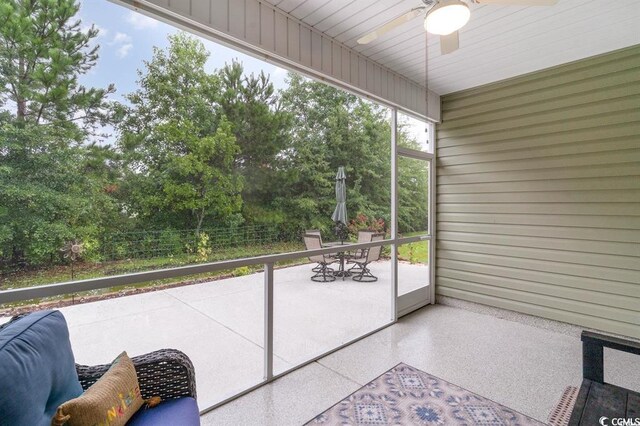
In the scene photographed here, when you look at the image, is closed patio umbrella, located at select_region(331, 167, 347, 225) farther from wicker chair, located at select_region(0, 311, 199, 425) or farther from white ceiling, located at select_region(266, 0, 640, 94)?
wicker chair, located at select_region(0, 311, 199, 425)

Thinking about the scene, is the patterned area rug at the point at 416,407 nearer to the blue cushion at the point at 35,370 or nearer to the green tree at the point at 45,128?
the blue cushion at the point at 35,370

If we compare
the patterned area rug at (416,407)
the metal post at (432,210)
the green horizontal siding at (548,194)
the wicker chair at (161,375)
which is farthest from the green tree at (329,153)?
the wicker chair at (161,375)

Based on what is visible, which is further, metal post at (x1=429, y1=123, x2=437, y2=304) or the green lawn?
metal post at (x1=429, y1=123, x2=437, y2=304)

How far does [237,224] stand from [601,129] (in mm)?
3791

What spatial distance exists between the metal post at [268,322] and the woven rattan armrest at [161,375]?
1.06 metres

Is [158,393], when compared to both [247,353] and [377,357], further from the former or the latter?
[377,357]

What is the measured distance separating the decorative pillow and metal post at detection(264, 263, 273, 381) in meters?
1.22

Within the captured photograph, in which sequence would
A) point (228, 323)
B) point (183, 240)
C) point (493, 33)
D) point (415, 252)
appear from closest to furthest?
1. point (183, 240)
2. point (228, 323)
3. point (493, 33)
4. point (415, 252)

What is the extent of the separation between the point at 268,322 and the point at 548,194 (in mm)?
3403

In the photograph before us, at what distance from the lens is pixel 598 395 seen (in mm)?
1644

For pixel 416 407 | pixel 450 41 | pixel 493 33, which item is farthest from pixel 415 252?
pixel 450 41

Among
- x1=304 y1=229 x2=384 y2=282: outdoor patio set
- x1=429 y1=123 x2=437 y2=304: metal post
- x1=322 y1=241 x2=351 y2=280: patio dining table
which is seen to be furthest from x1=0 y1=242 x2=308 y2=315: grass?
x1=429 y1=123 x2=437 y2=304: metal post

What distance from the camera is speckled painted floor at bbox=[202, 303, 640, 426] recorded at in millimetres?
2252

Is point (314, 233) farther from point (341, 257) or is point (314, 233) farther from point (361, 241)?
point (361, 241)
